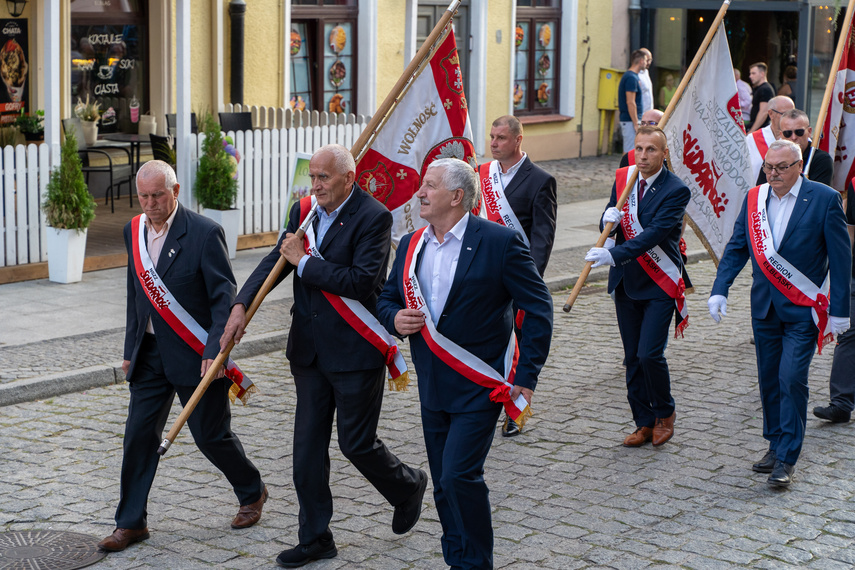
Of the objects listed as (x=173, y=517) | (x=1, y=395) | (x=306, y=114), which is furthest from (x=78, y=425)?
(x=306, y=114)

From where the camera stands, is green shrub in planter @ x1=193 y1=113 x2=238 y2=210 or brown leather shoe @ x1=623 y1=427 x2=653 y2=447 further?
green shrub in planter @ x1=193 y1=113 x2=238 y2=210

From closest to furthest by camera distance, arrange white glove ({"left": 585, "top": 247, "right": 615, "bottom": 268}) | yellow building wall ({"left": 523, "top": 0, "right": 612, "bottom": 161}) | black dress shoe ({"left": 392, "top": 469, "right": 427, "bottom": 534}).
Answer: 1. black dress shoe ({"left": 392, "top": 469, "right": 427, "bottom": 534})
2. white glove ({"left": 585, "top": 247, "right": 615, "bottom": 268})
3. yellow building wall ({"left": 523, "top": 0, "right": 612, "bottom": 161})

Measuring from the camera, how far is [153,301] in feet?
18.3

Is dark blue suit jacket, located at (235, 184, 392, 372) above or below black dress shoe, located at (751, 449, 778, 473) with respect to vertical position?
above

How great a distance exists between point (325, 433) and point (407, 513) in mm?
577

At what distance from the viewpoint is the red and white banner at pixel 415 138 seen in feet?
24.4

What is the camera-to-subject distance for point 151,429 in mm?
5605

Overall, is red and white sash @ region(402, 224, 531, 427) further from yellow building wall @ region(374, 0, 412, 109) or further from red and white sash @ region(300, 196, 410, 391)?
yellow building wall @ region(374, 0, 412, 109)

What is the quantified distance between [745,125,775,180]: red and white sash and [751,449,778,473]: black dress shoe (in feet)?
10.9

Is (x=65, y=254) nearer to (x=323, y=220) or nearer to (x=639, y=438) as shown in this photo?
(x=639, y=438)

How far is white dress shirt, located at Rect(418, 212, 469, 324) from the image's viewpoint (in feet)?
16.6

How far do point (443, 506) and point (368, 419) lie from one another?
0.59 meters

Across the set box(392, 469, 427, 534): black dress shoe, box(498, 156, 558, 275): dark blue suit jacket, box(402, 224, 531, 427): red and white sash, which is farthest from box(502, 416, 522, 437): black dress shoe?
box(402, 224, 531, 427): red and white sash

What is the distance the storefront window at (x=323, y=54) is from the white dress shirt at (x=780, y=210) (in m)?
11.3
